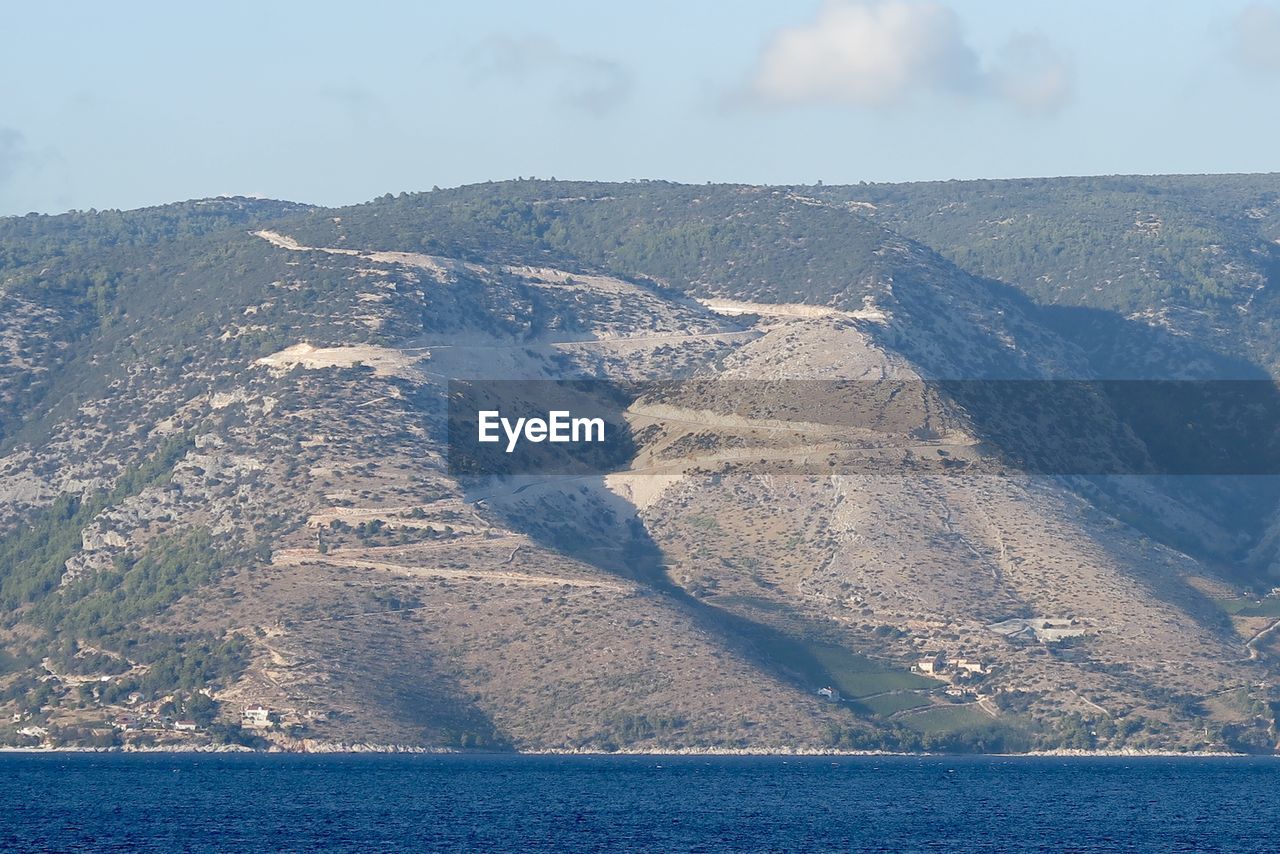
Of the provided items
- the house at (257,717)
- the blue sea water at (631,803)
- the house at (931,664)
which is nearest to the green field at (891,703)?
the house at (931,664)

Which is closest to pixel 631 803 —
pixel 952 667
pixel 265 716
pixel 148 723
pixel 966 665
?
pixel 265 716

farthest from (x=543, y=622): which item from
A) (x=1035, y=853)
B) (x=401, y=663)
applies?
Result: (x=1035, y=853)

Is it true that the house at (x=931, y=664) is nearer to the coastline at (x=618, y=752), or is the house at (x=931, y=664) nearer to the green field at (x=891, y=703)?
the green field at (x=891, y=703)

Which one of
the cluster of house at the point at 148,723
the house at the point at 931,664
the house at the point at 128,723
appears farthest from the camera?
the house at the point at 931,664

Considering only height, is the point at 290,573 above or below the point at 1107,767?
above

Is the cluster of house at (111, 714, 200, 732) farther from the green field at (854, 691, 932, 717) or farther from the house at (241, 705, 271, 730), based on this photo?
the green field at (854, 691, 932, 717)

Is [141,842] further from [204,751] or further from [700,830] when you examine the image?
[204,751]

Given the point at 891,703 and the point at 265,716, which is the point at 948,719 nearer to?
the point at 891,703
